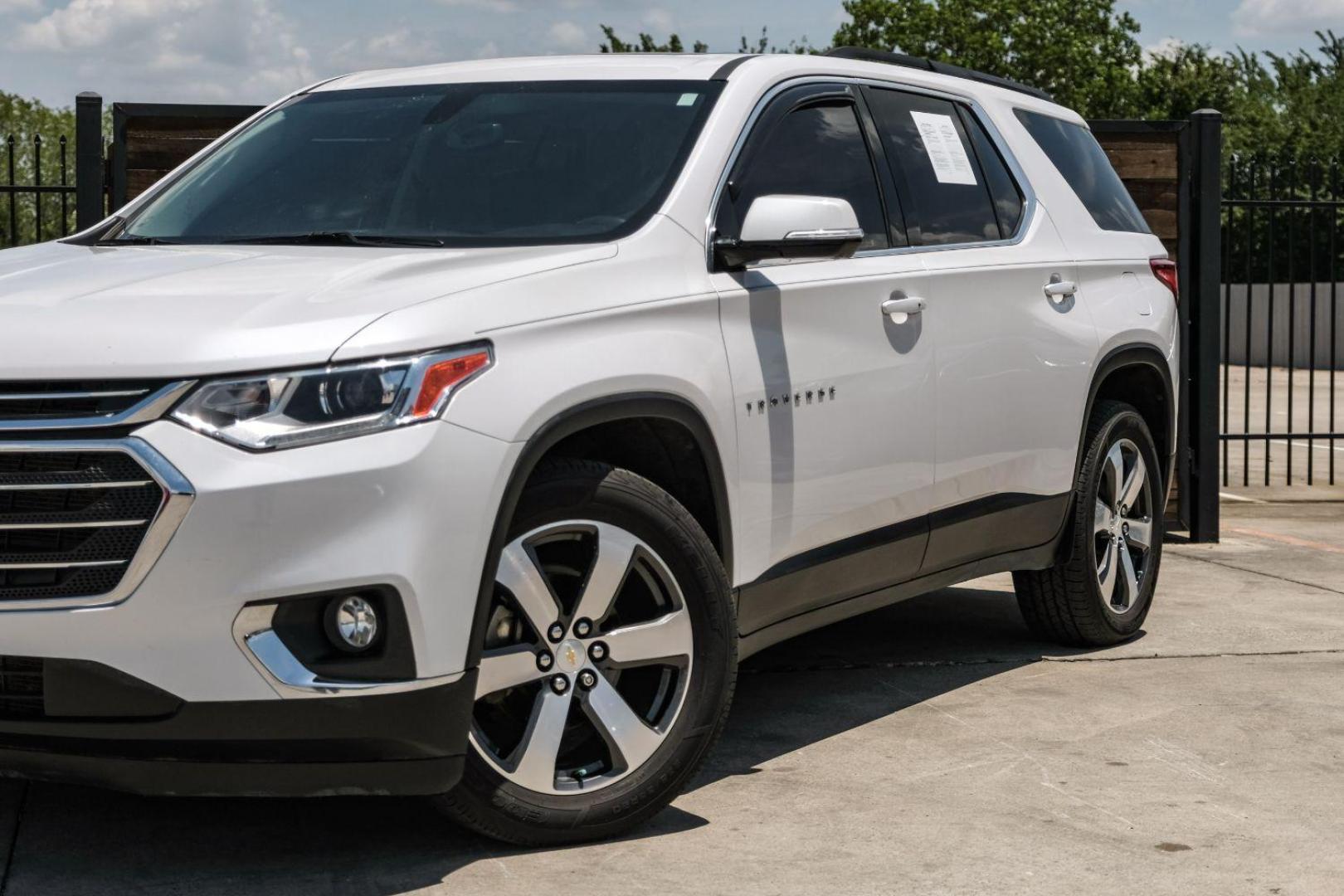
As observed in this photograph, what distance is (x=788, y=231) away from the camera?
430 centimetres

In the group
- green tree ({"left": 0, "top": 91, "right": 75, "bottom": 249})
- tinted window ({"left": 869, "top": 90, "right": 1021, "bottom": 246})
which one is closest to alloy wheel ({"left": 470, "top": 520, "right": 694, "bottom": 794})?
tinted window ({"left": 869, "top": 90, "right": 1021, "bottom": 246})

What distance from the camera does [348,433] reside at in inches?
133

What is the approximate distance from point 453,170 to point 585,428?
1.09 m

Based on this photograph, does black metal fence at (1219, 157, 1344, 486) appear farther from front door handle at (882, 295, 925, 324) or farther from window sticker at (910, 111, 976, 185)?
front door handle at (882, 295, 925, 324)

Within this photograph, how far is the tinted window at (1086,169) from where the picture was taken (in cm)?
642

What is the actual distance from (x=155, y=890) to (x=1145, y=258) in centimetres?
438

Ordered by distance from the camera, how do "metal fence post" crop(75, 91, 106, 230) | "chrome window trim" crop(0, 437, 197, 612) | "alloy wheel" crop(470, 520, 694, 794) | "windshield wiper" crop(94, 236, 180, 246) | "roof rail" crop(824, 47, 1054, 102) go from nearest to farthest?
"chrome window trim" crop(0, 437, 197, 612), "alloy wheel" crop(470, 520, 694, 794), "windshield wiper" crop(94, 236, 180, 246), "roof rail" crop(824, 47, 1054, 102), "metal fence post" crop(75, 91, 106, 230)

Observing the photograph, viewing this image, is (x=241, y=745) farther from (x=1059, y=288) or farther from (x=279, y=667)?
(x=1059, y=288)

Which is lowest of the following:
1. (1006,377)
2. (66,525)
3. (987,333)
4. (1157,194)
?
(66,525)

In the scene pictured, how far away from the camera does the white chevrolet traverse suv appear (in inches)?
→ 132

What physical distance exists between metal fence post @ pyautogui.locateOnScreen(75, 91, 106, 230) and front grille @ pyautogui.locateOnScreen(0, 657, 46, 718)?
5343 millimetres

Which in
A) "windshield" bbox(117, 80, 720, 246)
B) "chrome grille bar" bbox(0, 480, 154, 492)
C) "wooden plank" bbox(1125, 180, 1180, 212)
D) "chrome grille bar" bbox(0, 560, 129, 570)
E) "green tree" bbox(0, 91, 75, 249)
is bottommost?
"chrome grille bar" bbox(0, 560, 129, 570)

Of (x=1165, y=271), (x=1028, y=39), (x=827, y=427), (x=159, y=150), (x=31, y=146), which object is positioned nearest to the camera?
(x=827, y=427)

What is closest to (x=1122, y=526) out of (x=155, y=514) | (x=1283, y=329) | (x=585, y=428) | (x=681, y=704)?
(x=681, y=704)
